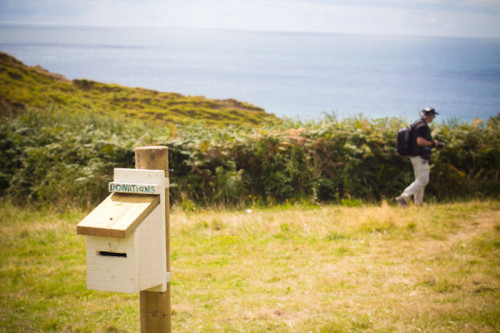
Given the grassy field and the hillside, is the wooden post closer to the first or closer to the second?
the grassy field

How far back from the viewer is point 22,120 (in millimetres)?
11734

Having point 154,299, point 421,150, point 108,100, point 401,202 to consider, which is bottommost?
point 401,202

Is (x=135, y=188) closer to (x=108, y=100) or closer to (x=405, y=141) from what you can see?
(x=405, y=141)

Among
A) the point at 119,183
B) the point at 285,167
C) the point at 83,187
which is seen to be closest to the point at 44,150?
the point at 83,187

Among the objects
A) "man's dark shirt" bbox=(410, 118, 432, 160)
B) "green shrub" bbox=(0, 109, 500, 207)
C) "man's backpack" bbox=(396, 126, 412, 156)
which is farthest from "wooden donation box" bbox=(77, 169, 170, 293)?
"man's dark shirt" bbox=(410, 118, 432, 160)

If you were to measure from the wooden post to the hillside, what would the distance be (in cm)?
1290

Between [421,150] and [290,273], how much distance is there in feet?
15.7

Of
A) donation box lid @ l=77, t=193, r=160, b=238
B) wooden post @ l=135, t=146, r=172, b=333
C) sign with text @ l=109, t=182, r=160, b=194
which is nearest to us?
donation box lid @ l=77, t=193, r=160, b=238

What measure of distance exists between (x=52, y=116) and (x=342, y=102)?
18970 millimetres

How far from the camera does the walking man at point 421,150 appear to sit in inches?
377

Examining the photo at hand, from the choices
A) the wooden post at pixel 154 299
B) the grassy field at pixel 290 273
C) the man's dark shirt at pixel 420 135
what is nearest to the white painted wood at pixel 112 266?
the wooden post at pixel 154 299

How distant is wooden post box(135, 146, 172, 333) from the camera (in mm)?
3232

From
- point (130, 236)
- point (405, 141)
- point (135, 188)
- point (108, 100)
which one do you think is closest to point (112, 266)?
point (130, 236)

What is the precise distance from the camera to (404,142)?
9633 mm
